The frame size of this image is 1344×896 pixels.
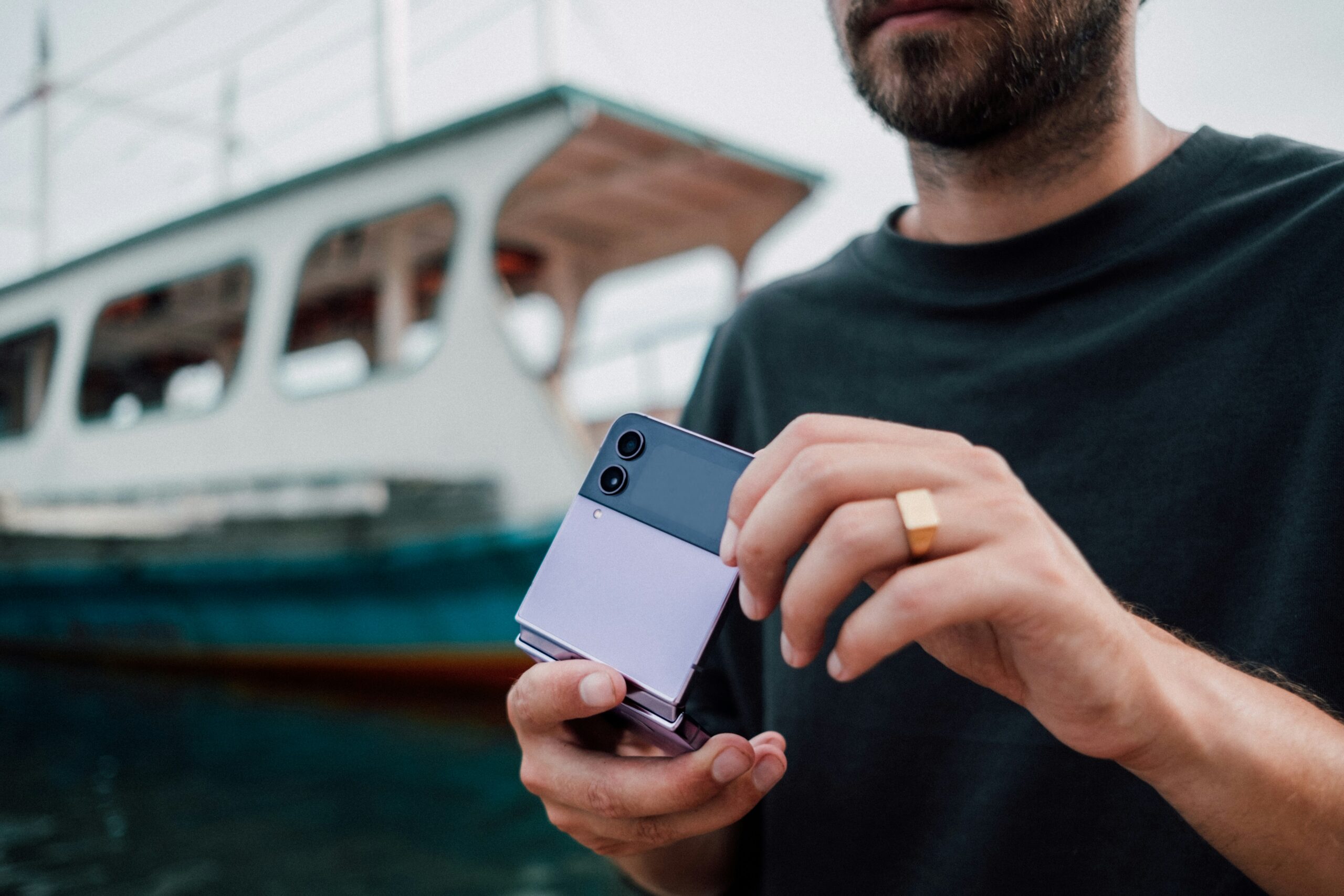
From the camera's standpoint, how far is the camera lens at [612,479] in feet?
Answer: 2.41

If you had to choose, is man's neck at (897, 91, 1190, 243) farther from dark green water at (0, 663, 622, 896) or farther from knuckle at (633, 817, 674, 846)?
dark green water at (0, 663, 622, 896)

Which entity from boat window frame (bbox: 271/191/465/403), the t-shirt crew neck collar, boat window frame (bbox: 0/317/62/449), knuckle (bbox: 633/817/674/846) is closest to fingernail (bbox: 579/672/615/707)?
knuckle (bbox: 633/817/674/846)

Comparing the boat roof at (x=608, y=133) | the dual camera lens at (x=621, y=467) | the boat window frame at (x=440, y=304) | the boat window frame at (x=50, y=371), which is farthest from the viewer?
the boat window frame at (x=50, y=371)

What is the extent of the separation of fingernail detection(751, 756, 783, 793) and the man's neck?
2.05 feet

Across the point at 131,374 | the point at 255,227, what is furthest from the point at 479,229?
the point at 131,374

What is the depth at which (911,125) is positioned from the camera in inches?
33.3

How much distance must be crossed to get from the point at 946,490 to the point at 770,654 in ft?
1.93

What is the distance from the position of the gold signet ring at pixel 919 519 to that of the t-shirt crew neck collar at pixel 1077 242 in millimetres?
593

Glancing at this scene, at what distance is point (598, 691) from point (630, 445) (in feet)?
0.72

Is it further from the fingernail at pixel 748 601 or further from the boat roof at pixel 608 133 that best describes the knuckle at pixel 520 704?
the boat roof at pixel 608 133

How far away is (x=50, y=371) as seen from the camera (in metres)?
7.07

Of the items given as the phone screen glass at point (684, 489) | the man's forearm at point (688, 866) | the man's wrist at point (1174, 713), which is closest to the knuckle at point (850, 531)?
the man's wrist at point (1174, 713)

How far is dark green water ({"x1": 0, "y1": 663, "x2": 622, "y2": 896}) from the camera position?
2670mm

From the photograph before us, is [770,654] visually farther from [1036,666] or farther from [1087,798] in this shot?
[1036,666]
